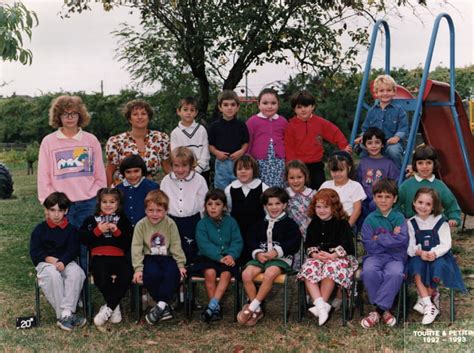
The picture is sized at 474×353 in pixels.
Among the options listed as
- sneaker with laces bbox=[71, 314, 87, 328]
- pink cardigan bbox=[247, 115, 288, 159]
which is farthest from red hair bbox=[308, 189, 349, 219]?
sneaker with laces bbox=[71, 314, 87, 328]

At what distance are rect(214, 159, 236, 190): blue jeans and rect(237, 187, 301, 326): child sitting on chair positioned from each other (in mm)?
735

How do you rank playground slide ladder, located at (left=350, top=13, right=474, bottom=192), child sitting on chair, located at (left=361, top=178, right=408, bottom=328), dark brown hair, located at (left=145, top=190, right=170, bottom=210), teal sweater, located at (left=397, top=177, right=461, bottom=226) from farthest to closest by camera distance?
playground slide ladder, located at (left=350, top=13, right=474, bottom=192)
teal sweater, located at (left=397, top=177, right=461, bottom=226)
dark brown hair, located at (left=145, top=190, right=170, bottom=210)
child sitting on chair, located at (left=361, top=178, right=408, bottom=328)

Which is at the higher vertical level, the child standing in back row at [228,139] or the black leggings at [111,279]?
the child standing in back row at [228,139]

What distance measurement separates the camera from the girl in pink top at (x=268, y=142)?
5988 mm

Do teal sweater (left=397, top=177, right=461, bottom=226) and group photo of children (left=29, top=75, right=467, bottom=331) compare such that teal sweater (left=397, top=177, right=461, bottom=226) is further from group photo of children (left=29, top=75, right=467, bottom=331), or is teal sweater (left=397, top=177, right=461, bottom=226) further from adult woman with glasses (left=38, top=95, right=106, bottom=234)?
adult woman with glasses (left=38, top=95, right=106, bottom=234)

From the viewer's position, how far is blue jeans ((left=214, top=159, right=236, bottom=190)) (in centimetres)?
598

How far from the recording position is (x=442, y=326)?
505 centimetres

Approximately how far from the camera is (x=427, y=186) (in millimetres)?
5438

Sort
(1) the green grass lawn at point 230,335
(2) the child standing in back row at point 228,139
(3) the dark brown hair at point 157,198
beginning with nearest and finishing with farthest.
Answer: (1) the green grass lawn at point 230,335 < (3) the dark brown hair at point 157,198 < (2) the child standing in back row at point 228,139

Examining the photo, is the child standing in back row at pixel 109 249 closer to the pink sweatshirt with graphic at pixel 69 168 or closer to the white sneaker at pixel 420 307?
the pink sweatshirt with graphic at pixel 69 168

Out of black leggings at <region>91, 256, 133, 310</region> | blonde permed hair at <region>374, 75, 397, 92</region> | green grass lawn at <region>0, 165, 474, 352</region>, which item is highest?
blonde permed hair at <region>374, 75, 397, 92</region>

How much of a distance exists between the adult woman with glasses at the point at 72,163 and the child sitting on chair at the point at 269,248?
1.37m

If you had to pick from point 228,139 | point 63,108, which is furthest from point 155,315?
point 63,108

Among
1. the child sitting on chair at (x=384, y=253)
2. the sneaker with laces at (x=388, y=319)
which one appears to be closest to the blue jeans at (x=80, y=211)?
the child sitting on chair at (x=384, y=253)
